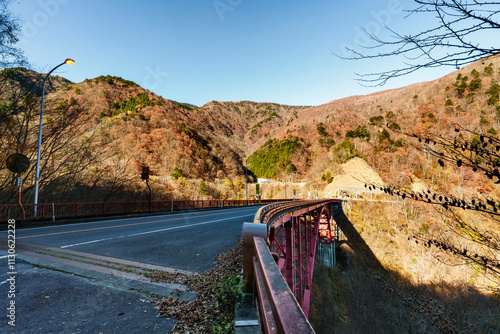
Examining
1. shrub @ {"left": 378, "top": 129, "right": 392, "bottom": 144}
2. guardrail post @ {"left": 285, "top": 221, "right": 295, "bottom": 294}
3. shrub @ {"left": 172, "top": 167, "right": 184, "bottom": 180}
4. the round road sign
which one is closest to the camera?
guardrail post @ {"left": 285, "top": 221, "right": 295, "bottom": 294}

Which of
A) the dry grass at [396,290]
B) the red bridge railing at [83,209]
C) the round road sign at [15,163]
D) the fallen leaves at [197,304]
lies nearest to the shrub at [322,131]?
the dry grass at [396,290]

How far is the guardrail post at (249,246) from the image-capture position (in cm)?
265

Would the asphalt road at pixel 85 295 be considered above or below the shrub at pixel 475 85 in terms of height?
below

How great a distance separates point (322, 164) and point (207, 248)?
64.3 metres

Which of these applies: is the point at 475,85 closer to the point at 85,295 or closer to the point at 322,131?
the point at 322,131

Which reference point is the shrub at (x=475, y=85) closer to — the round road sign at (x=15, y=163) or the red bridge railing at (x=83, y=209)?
the red bridge railing at (x=83, y=209)

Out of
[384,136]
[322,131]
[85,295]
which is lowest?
[85,295]

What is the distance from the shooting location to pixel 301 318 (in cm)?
70

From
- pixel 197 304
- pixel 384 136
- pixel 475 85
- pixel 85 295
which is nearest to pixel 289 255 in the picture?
pixel 197 304

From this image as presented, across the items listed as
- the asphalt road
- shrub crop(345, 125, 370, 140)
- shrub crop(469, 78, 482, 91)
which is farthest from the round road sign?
shrub crop(469, 78, 482, 91)

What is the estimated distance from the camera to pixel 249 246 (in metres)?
2.70

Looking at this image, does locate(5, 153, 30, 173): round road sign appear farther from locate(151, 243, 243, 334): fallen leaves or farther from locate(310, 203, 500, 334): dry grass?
locate(310, 203, 500, 334): dry grass

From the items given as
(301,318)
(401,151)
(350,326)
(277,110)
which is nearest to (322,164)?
(401,151)

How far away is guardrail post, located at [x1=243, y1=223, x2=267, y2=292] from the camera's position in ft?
8.70
